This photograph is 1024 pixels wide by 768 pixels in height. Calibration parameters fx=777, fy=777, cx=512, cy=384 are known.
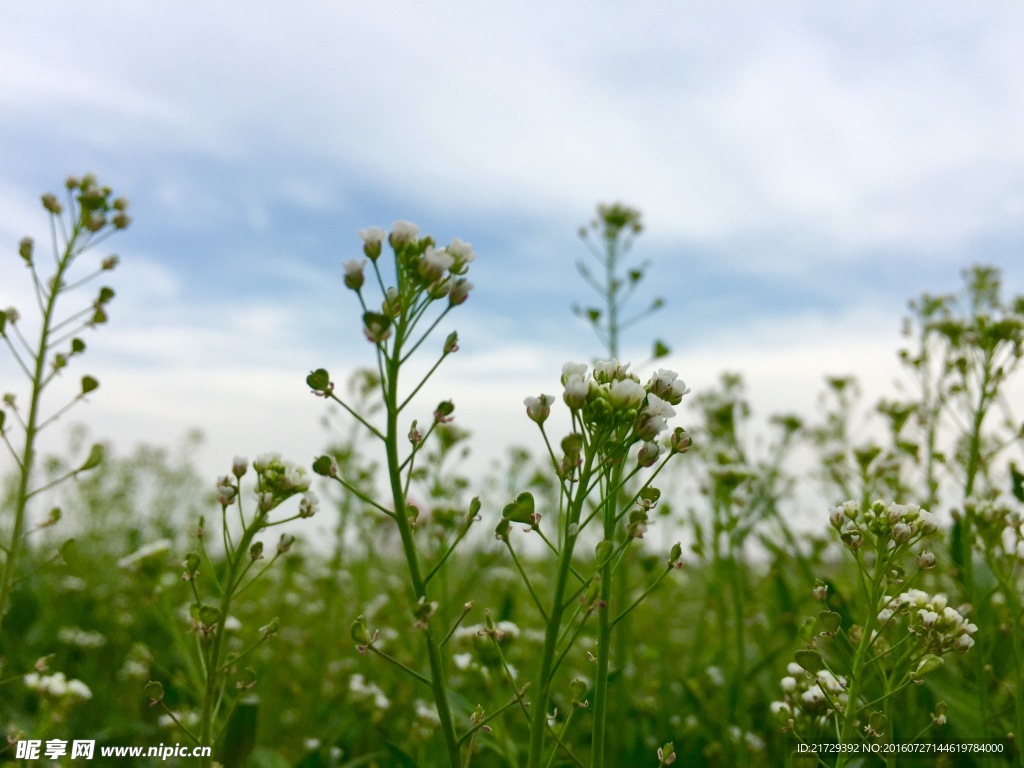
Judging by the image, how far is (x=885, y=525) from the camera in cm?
183

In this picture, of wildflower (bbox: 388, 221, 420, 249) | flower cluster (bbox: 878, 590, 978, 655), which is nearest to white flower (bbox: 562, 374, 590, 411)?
wildflower (bbox: 388, 221, 420, 249)

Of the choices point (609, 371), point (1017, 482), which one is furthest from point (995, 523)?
point (609, 371)

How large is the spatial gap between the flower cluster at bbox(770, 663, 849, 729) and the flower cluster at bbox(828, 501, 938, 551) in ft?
1.08

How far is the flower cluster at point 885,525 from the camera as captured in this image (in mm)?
1789

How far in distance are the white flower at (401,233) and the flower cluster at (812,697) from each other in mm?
1295

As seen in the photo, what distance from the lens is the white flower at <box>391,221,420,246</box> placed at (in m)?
1.59

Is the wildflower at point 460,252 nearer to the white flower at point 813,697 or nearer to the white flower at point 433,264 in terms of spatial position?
the white flower at point 433,264

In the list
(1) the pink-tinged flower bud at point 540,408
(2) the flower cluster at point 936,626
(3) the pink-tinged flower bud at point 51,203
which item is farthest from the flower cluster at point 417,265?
(3) the pink-tinged flower bud at point 51,203

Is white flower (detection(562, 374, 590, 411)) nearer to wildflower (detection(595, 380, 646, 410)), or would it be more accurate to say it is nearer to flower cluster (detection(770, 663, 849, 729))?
wildflower (detection(595, 380, 646, 410))

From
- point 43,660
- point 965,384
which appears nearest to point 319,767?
point 43,660

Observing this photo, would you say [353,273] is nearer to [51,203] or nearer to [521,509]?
[521,509]

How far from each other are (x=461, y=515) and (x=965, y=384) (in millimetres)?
2125

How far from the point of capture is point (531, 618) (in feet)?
21.0

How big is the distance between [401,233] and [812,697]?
146 centimetres
